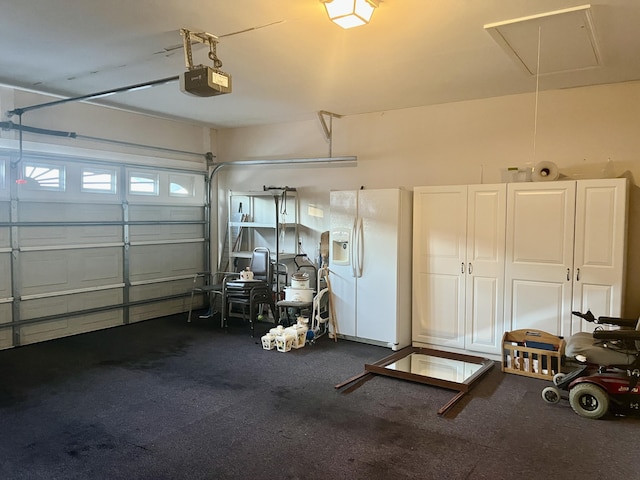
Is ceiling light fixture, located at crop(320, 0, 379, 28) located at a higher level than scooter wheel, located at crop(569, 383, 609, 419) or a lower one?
higher

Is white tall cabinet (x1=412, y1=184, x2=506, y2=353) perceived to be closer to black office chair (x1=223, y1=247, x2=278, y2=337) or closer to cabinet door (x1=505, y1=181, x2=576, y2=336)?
cabinet door (x1=505, y1=181, x2=576, y2=336)

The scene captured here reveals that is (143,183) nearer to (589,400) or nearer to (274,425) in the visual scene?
(274,425)

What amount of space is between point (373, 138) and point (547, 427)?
391 centimetres

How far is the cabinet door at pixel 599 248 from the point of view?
418 cm

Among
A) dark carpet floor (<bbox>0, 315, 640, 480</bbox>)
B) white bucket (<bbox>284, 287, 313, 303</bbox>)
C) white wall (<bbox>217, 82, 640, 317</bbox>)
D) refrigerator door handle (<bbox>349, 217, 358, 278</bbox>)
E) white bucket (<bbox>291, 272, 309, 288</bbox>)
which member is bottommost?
dark carpet floor (<bbox>0, 315, 640, 480</bbox>)

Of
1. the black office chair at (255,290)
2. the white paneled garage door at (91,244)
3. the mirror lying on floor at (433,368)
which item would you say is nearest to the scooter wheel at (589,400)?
the mirror lying on floor at (433,368)

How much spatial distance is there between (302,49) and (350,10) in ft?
3.24

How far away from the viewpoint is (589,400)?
3.54m

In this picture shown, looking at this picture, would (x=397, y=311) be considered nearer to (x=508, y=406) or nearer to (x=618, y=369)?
(x=508, y=406)

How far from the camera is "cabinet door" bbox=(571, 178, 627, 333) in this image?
164 inches

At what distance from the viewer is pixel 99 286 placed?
604 cm

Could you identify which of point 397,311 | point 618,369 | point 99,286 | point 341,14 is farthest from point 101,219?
point 618,369

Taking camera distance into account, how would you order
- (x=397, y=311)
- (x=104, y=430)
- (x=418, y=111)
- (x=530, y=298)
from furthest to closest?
1. (x=418, y=111)
2. (x=397, y=311)
3. (x=530, y=298)
4. (x=104, y=430)

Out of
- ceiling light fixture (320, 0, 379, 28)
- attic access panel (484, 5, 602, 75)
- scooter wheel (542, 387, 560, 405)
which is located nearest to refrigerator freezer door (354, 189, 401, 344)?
scooter wheel (542, 387, 560, 405)
